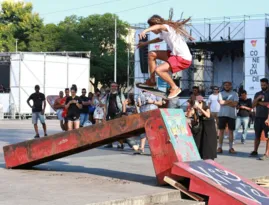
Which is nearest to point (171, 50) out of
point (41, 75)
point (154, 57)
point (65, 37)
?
point (154, 57)

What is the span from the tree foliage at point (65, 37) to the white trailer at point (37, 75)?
91.6 ft

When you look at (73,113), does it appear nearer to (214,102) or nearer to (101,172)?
(214,102)

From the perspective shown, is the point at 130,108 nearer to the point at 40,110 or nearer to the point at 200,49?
the point at 40,110

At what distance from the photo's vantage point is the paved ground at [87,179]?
7.94 meters

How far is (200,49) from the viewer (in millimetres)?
41500

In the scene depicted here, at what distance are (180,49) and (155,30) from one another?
0.57m

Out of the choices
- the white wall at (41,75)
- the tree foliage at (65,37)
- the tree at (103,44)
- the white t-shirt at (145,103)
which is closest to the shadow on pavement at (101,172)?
the white t-shirt at (145,103)

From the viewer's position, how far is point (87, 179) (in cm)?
984

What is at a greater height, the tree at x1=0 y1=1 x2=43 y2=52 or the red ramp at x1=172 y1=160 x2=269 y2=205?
the tree at x1=0 y1=1 x2=43 y2=52

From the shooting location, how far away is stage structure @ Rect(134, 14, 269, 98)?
31475 millimetres

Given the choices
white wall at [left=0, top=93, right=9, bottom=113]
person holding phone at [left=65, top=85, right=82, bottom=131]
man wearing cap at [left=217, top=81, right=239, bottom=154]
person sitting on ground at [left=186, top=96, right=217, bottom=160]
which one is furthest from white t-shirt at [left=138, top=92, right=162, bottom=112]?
white wall at [left=0, top=93, right=9, bottom=113]

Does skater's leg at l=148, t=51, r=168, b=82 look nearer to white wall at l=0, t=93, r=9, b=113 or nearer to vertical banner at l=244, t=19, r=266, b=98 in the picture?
vertical banner at l=244, t=19, r=266, b=98

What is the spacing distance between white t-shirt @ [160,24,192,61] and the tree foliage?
198 ft

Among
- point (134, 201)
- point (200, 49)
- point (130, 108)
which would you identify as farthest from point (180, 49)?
point (200, 49)
